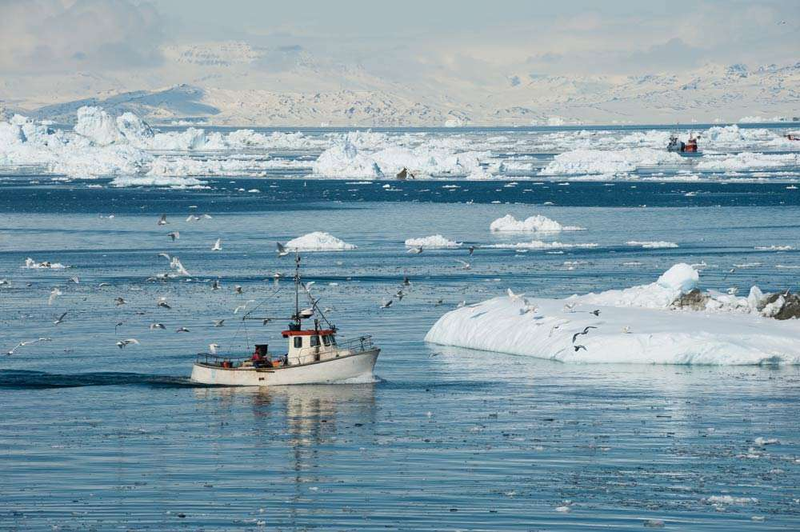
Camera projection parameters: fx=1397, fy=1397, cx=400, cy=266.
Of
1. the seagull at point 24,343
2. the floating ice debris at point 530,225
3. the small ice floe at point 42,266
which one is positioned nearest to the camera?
the seagull at point 24,343

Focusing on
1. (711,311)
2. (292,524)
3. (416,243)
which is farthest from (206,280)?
(292,524)

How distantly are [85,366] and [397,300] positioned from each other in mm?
19021

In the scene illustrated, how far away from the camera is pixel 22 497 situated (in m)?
28.0

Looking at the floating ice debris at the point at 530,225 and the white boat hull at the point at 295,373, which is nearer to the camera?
the white boat hull at the point at 295,373

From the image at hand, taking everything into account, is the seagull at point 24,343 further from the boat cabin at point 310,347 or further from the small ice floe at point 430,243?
the small ice floe at point 430,243

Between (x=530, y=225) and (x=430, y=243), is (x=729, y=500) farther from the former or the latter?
(x=530, y=225)

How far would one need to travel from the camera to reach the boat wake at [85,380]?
43312 millimetres

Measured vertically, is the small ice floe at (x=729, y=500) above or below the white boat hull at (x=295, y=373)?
below

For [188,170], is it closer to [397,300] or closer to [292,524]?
[397,300]

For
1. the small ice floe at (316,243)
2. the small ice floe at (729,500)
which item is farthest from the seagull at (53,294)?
the small ice floe at (729,500)

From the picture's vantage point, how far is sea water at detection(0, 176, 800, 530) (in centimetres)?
2700

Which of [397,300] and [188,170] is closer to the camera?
[397,300]

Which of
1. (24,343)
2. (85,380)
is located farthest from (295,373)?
(24,343)

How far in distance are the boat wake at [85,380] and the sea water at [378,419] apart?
13 cm
